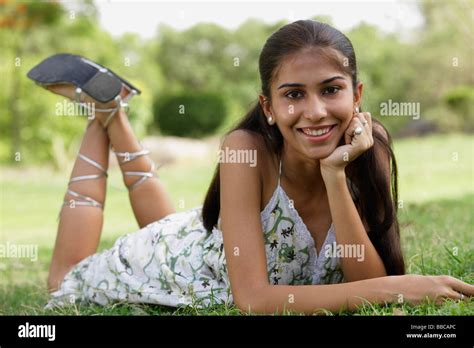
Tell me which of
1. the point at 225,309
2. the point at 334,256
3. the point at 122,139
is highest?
the point at 122,139

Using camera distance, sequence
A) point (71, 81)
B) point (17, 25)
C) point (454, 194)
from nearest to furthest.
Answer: point (71, 81) < point (454, 194) < point (17, 25)

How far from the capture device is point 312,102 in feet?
6.81

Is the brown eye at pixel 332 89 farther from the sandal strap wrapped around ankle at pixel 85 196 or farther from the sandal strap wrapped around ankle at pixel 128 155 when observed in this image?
the sandal strap wrapped around ankle at pixel 85 196

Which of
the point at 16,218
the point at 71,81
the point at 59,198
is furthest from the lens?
the point at 59,198

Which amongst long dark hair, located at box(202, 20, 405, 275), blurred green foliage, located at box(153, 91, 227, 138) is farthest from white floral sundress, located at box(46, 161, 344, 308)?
blurred green foliage, located at box(153, 91, 227, 138)

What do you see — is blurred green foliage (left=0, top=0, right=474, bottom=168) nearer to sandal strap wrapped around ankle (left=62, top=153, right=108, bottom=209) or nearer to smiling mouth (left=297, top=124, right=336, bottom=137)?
sandal strap wrapped around ankle (left=62, top=153, right=108, bottom=209)

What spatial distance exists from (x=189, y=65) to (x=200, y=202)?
10.4 meters

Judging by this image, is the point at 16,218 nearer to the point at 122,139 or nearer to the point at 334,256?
the point at 122,139

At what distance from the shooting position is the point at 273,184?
2.36 metres

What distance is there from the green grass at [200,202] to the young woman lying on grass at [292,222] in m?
0.10

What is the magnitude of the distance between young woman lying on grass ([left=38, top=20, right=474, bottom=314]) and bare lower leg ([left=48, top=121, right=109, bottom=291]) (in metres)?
0.12

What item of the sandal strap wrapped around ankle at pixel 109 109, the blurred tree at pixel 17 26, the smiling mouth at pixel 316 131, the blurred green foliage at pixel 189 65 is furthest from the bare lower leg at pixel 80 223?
the blurred tree at pixel 17 26

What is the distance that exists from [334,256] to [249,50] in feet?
48.2
